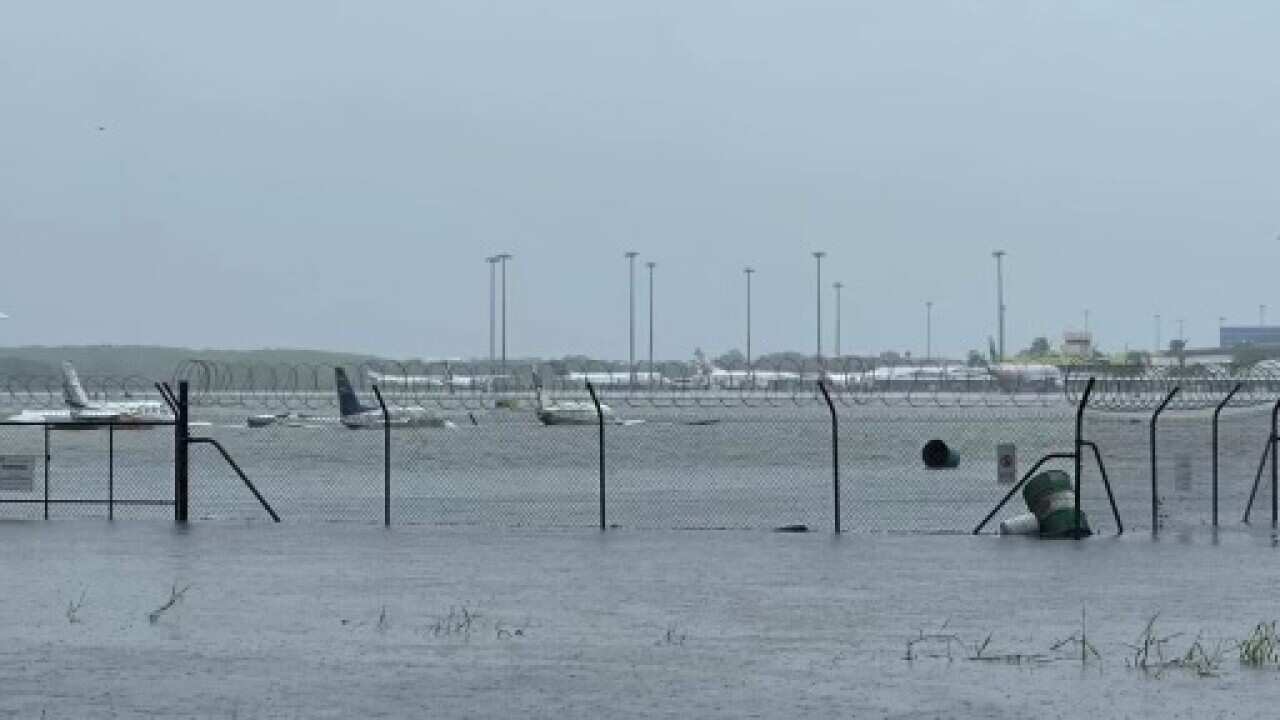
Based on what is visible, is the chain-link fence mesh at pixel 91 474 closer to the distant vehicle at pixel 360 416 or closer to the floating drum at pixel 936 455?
the distant vehicle at pixel 360 416

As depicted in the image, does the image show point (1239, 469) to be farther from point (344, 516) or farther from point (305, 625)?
point (305, 625)

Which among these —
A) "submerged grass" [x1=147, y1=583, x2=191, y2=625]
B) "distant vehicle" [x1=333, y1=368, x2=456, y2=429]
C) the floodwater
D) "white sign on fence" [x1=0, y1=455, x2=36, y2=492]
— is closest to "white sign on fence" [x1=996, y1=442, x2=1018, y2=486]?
the floodwater

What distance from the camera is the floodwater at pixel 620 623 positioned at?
637 inches

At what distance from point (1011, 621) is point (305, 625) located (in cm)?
589

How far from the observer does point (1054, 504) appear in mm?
32156

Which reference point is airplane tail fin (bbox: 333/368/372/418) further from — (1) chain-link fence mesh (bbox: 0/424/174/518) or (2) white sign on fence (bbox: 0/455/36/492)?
(2) white sign on fence (bbox: 0/455/36/492)

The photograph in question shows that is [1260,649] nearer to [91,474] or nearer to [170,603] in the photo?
[170,603]

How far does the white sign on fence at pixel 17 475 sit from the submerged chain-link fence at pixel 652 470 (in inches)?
11.5

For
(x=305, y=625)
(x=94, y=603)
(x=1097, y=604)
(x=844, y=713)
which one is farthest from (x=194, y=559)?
(x=844, y=713)

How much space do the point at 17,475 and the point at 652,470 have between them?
26.6 m

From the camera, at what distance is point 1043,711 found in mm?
15641

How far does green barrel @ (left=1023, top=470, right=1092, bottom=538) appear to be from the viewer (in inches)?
1261

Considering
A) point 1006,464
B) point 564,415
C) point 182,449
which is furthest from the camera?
point 564,415

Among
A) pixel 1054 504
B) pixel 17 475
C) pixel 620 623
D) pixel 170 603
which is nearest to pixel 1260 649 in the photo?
pixel 620 623
